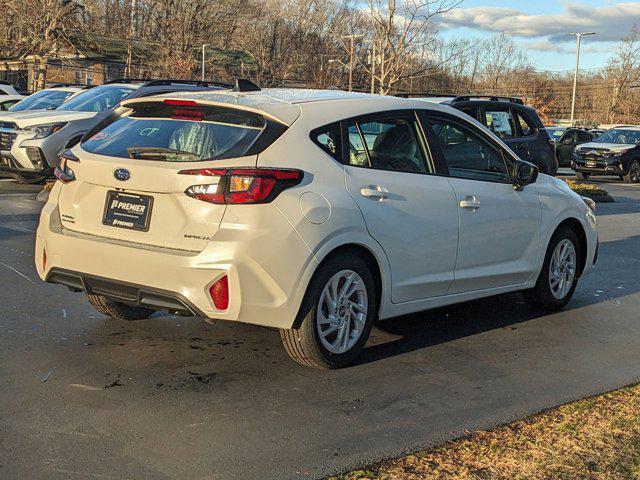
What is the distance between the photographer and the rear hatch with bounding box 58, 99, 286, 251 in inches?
186

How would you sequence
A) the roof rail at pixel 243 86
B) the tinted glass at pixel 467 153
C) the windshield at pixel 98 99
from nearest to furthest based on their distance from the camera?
the roof rail at pixel 243 86 → the tinted glass at pixel 467 153 → the windshield at pixel 98 99

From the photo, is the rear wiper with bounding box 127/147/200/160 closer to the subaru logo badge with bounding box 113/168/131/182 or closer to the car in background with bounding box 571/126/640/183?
the subaru logo badge with bounding box 113/168/131/182

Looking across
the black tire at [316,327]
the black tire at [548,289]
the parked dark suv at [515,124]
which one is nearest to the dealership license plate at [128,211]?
the black tire at [316,327]

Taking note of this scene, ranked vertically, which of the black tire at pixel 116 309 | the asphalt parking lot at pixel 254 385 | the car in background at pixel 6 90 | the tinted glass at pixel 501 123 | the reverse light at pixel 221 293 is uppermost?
the car in background at pixel 6 90

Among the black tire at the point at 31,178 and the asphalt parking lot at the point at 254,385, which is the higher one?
the black tire at the point at 31,178

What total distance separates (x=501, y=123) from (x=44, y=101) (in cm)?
911

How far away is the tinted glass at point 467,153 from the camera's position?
6.07 m

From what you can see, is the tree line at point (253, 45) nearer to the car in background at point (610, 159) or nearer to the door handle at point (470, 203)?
the car in background at point (610, 159)

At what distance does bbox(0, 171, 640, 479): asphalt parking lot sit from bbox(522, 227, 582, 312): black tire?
3.9 inches

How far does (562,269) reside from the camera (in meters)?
7.15

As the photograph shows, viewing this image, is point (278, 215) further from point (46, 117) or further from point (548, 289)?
point (46, 117)

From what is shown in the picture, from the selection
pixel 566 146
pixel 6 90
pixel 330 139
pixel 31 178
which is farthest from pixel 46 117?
pixel 566 146

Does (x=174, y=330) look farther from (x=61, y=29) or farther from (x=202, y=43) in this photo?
(x=202, y=43)

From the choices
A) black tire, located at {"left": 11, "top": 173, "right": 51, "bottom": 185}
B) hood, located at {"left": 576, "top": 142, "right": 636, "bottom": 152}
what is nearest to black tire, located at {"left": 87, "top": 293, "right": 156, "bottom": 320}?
black tire, located at {"left": 11, "top": 173, "right": 51, "bottom": 185}
